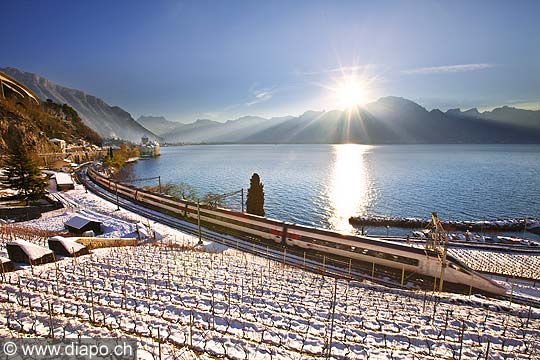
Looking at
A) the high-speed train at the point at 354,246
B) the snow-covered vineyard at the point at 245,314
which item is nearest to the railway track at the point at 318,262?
the high-speed train at the point at 354,246

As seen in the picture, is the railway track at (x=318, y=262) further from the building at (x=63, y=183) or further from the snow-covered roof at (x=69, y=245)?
the building at (x=63, y=183)

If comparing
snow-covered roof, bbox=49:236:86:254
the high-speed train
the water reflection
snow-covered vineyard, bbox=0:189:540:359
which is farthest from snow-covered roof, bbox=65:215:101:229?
the water reflection

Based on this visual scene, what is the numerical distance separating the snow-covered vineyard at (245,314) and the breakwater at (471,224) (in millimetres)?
30995

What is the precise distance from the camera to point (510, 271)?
20719mm

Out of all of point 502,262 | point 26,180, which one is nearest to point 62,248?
point 26,180

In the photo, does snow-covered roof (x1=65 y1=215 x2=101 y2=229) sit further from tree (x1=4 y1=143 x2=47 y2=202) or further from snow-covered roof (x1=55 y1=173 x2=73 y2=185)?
snow-covered roof (x1=55 y1=173 x2=73 y2=185)

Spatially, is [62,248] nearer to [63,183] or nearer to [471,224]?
[63,183]

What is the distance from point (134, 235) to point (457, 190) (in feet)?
230

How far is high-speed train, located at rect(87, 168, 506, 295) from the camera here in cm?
1485

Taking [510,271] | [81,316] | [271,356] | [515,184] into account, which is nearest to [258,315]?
[271,356]

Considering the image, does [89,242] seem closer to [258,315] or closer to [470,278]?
[258,315]

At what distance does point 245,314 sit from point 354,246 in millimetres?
11030

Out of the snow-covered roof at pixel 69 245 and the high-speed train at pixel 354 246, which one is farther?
the high-speed train at pixel 354 246

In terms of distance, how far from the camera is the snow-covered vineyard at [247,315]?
7.07 m
